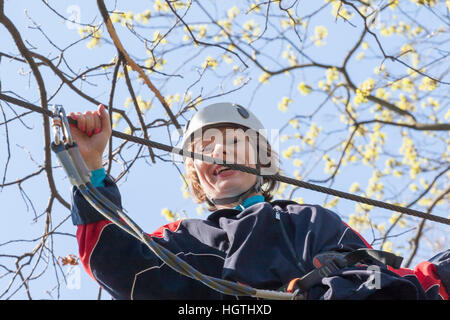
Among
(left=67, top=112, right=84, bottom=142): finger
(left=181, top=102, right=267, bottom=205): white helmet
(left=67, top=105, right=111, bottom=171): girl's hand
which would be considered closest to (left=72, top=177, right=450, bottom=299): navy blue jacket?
(left=67, top=105, right=111, bottom=171): girl's hand

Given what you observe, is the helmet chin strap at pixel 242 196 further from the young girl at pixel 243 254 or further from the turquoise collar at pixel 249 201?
the young girl at pixel 243 254

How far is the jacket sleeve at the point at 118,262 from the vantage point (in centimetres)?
303

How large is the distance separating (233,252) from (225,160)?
2.26ft

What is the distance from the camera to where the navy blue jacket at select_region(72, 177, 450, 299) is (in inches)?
116

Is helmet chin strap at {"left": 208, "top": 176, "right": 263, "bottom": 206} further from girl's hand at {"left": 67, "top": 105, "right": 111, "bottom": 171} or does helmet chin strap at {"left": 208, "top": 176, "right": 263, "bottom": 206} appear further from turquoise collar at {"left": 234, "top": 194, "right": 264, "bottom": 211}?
girl's hand at {"left": 67, "top": 105, "right": 111, "bottom": 171}

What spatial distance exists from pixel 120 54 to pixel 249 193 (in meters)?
1.41

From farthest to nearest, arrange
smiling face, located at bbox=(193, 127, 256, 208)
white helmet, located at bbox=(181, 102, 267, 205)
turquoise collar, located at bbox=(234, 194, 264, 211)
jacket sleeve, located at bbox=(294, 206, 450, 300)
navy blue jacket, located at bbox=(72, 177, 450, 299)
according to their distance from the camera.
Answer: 1. white helmet, located at bbox=(181, 102, 267, 205)
2. smiling face, located at bbox=(193, 127, 256, 208)
3. turquoise collar, located at bbox=(234, 194, 264, 211)
4. navy blue jacket, located at bbox=(72, 177, 450, 299)
5. jacket sleeve, located at bbox=(294, 206, 450, 300)

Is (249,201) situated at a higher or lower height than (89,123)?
lower

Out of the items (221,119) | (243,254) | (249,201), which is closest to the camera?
(243,254)

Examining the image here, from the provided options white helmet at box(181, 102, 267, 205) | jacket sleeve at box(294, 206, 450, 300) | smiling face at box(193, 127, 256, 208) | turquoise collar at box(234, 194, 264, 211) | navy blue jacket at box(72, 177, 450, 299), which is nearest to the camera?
jacket sleeve at box(294, 206, 450, 300)

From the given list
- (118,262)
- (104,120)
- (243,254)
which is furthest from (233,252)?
(104,120)

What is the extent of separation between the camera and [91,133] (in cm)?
307

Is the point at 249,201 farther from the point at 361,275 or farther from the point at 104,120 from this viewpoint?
the point at 361,275
